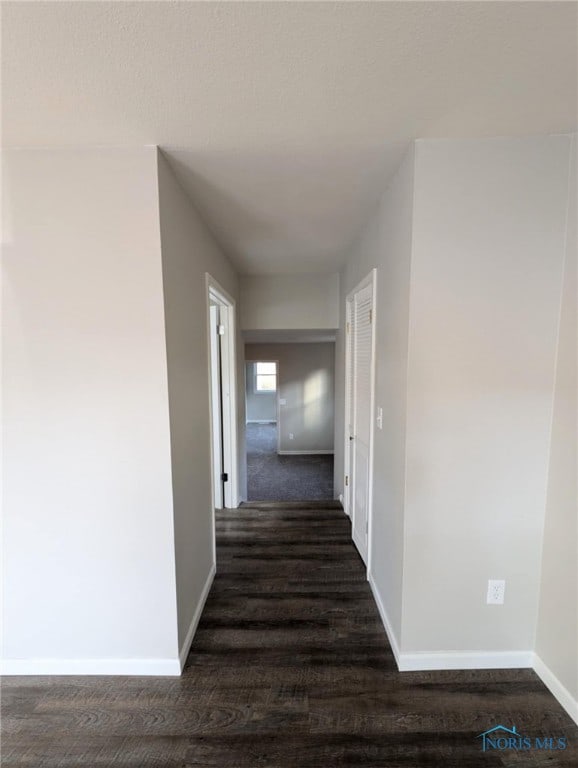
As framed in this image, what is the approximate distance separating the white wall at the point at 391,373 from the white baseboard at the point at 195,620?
1088mm

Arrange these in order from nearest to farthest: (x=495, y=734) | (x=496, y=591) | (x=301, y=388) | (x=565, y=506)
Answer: (x=495, y=734) < (x=565, y=506) < (x=496, y=591) < (x=301, y=388)

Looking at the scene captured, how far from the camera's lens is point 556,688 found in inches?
60.7

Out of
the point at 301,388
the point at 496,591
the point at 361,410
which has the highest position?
the point at 361,410

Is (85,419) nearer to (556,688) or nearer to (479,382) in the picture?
(479,382)

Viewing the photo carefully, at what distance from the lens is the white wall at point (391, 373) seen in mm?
1630

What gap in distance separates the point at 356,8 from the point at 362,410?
6.96 feet

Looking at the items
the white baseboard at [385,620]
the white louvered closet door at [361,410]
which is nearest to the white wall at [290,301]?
the white louvered closet door at [361,410]

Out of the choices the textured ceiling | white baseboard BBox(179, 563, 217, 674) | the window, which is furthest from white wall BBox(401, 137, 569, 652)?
the window

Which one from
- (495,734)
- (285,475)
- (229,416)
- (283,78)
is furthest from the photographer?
(285,475)

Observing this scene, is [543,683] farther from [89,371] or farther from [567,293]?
[89,371]

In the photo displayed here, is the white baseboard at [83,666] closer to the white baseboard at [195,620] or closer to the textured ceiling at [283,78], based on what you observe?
the white baseboard at [195,620]

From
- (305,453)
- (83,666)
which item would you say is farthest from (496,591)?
(305,453)

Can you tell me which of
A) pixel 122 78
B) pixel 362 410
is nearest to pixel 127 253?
pixel 122 78

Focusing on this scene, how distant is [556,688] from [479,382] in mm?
1432
